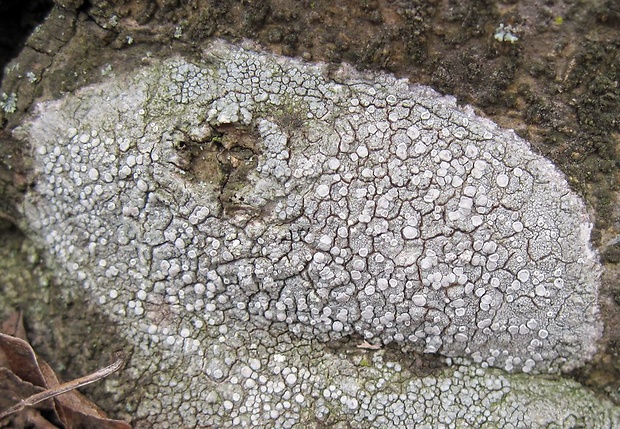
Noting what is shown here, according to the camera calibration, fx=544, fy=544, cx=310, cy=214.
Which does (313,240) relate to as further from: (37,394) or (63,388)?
(37,394)

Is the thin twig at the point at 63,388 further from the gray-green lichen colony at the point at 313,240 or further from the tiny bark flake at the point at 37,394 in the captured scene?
the gray-green lichen colony at the point at 313,240

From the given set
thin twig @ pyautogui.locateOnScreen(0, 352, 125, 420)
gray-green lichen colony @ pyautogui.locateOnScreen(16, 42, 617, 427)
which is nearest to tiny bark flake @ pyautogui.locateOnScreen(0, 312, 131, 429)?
thin twig @ pyautogui.locateOnScreen(0, 352, 125, 420)

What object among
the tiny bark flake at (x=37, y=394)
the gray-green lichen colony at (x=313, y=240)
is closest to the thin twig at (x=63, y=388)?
the tiny bark flake at (x=37, y=394)

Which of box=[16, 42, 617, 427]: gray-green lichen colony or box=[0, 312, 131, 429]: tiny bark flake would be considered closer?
box=[16, 42, 617, 427]: gray-green lichen colony

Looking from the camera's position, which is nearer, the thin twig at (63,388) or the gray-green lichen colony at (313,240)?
the gray-green lichen colony at (313,240)

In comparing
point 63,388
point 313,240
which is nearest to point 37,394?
point 63,388

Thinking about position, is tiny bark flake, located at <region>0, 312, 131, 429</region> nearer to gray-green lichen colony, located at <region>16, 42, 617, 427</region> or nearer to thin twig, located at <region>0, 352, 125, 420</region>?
thin twig, located at <region>0, 352, 125, 420</region>

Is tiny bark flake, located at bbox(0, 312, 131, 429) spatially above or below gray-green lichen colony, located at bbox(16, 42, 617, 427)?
below
